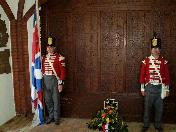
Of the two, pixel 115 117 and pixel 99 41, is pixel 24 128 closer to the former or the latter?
pixel 115 117

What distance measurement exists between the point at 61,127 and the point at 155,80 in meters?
2.18

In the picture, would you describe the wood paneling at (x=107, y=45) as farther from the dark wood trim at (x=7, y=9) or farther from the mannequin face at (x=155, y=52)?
the dark wood trim at (x=7, y=9)

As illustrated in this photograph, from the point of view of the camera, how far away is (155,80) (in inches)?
229

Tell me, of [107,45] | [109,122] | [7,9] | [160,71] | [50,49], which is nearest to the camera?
[109,122]

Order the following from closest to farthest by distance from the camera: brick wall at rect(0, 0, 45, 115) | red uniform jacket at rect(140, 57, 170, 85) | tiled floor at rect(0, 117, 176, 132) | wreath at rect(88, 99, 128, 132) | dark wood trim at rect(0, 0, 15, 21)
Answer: wreath at rect(88, 99, 128, 132) → red uniform jacket at rect(140, 57, 170, 85) → tiled floor at rect(0, 117, 176, 132) → dark wood trim at rect(0, 0, 15, 21) → brick wall at rect(0, 0, 45, 115)

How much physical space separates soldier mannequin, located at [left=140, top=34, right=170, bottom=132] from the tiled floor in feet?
1.39

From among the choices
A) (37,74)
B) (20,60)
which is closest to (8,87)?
(20,60)

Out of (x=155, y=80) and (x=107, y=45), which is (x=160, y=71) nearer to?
(x=155, y=80)

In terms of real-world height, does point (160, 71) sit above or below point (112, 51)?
below

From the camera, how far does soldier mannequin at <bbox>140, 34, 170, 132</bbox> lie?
19.1ft

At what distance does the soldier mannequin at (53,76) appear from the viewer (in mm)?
6352

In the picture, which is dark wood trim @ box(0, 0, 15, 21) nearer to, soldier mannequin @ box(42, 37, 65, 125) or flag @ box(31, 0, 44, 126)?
flag @ box(31, 0, 44, 126)

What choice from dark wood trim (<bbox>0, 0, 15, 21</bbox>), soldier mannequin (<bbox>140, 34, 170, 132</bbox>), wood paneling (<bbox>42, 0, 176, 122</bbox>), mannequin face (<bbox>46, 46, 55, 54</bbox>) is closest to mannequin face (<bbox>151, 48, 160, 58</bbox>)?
soldier mannequin (<bbox>140, 34, 170, 132</bbox>)

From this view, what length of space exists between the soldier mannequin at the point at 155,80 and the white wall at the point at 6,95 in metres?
3.02
